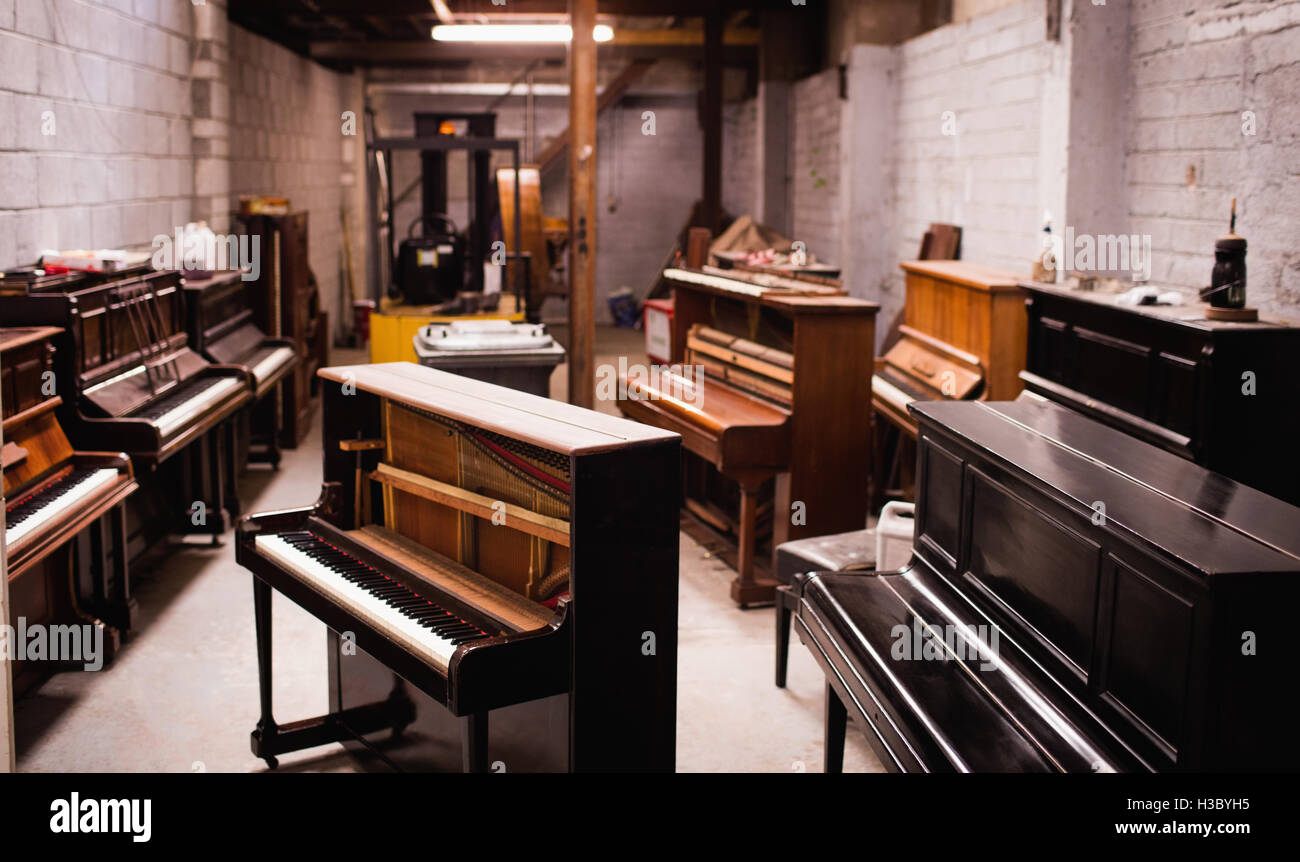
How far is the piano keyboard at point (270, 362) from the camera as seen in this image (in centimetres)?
624

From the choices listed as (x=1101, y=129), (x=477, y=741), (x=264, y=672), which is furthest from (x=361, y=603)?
(x=1101, y=129)

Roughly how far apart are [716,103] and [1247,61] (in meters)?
7.49

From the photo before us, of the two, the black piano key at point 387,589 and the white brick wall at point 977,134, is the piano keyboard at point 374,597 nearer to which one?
the black piano key at point 387,589

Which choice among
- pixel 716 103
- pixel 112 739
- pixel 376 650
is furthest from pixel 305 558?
pixel 716 103

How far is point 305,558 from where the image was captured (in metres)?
3.17

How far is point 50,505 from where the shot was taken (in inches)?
147

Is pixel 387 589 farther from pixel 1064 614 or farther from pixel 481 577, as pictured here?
pixel 1064 614

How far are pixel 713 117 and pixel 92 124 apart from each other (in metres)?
6.85

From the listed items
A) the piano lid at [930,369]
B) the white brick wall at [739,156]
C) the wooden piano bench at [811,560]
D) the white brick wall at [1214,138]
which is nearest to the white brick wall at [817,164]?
the white brick wall at [739,156]

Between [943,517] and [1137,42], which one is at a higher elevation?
[1137,42]

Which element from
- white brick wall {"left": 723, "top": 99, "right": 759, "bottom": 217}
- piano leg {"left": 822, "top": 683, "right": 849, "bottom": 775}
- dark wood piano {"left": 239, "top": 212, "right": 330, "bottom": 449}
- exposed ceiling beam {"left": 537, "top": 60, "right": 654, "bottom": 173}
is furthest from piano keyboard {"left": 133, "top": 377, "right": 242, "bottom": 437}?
white brick wall {"left": 723, "top": 99, "right": 759, "bottom": 217}

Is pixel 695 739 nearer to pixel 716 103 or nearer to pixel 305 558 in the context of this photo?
pixel 305 558

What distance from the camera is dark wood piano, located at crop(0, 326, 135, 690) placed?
3664 mm

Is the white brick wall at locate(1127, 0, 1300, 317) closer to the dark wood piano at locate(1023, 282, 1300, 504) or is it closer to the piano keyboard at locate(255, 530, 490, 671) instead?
the dark wood piano at locate(1023, 282, 1300, 504)
